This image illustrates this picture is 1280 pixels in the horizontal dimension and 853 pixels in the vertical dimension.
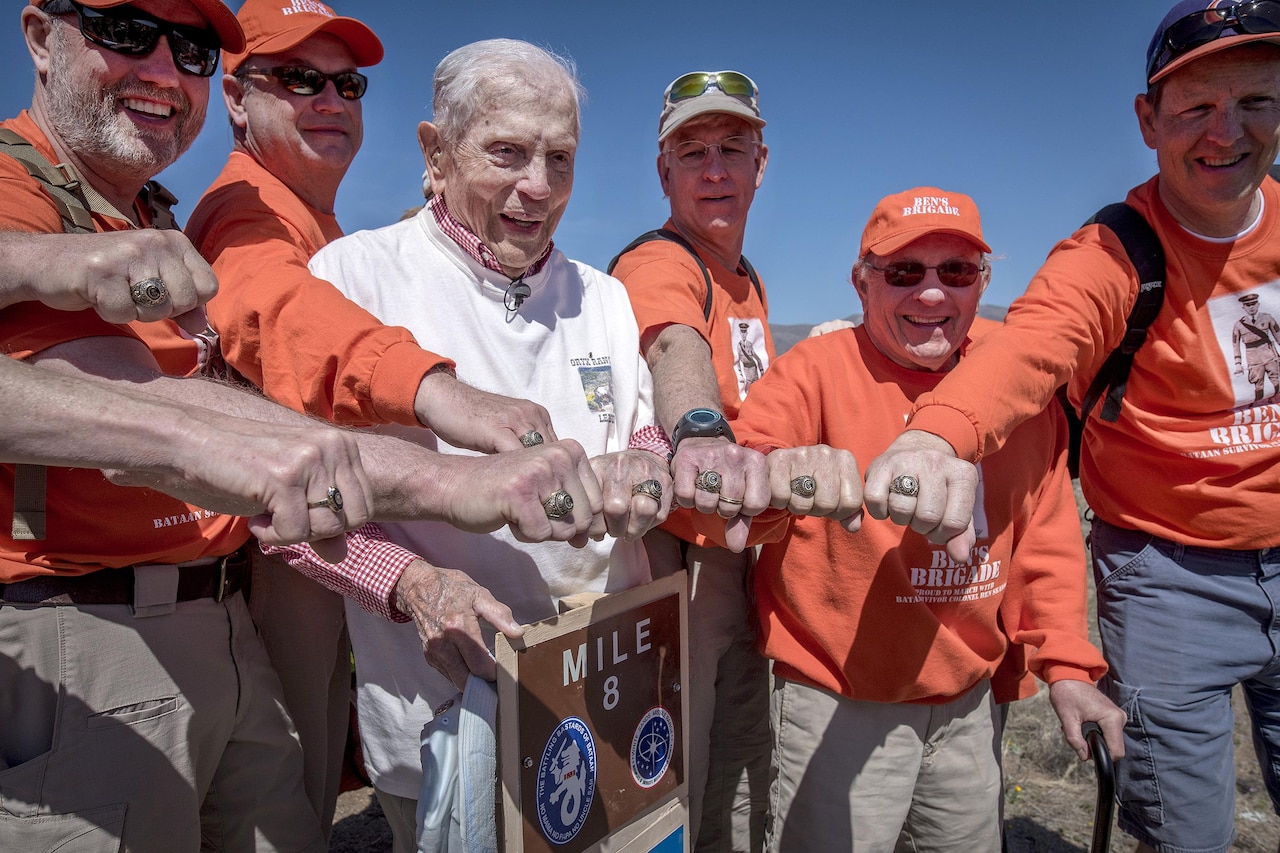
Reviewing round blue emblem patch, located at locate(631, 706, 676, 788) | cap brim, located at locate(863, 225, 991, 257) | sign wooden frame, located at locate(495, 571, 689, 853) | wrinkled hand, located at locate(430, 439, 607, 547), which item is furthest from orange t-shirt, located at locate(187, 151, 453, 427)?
cap brim, located at locate(863, 225, 991, 257)

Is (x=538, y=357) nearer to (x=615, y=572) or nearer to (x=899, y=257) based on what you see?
(x=615, y=572)

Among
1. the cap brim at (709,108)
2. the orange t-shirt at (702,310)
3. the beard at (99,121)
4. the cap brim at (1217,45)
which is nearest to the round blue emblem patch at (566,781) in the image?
the orange t-shirt at (702,310)

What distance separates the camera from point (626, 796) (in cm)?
213

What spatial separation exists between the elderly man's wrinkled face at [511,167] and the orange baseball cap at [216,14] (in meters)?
0.75

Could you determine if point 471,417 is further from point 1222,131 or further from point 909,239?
point 1222,131

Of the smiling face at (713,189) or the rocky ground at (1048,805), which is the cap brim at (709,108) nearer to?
the smiling face at (713,189)

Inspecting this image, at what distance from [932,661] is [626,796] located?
1064 mm

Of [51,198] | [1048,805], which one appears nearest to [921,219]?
[51,198]

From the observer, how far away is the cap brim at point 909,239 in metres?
2.60

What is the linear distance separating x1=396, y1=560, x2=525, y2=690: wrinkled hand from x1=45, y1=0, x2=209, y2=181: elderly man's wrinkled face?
4.60ft

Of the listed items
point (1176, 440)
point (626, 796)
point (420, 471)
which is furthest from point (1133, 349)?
point (420, 471)

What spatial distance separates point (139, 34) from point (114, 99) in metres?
0.20

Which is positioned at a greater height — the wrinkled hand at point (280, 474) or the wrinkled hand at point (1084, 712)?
the wrinkled hand at point (280, 474)

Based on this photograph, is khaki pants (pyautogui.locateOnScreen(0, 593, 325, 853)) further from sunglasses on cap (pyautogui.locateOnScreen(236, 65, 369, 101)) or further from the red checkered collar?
sunglasses on cap (pyautogui.locateOnScreen(236, 65, 369, 101))
